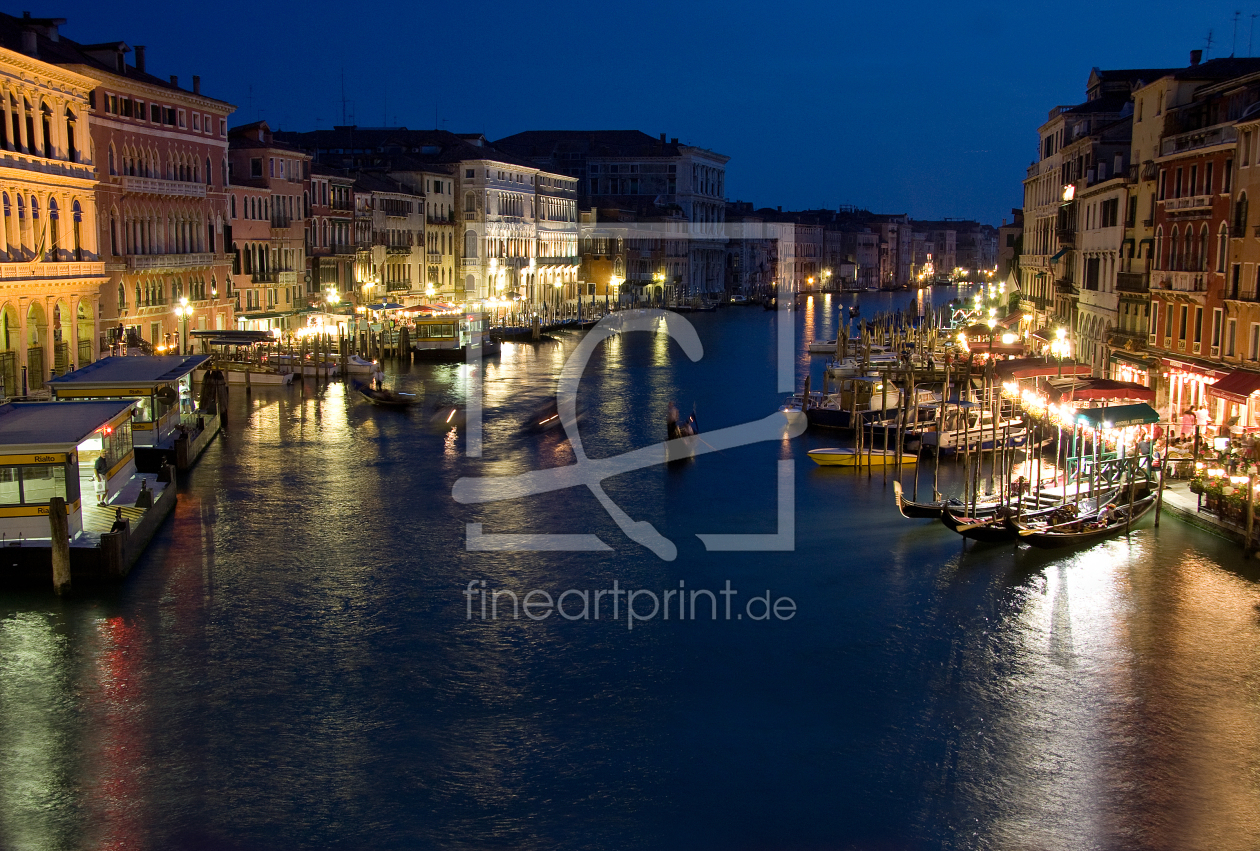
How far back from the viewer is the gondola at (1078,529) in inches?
666

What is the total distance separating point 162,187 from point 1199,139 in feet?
89.5

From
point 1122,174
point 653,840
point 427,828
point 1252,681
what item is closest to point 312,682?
point 427,828

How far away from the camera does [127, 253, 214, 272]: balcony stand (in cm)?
3341

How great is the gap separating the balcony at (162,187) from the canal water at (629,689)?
16.6 m

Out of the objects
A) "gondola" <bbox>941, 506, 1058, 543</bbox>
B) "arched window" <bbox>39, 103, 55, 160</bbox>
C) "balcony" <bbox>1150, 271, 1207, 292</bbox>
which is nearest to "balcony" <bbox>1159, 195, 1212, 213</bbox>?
"balcony" <bbox>1150, 271, 1207, 292</bbox>

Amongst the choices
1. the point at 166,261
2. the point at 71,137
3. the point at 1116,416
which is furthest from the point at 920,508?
the point at 166,261

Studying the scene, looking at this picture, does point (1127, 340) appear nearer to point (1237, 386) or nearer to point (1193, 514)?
point (1237, 386)

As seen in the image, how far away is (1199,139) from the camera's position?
2411 cm

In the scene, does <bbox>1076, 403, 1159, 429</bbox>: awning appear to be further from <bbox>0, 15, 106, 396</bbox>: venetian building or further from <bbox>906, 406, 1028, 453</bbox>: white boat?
<bbox>0, 15, 106, 396</bbox>: venetian building

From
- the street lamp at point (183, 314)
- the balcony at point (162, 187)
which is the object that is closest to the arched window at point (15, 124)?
the balcony at point (162, 187)

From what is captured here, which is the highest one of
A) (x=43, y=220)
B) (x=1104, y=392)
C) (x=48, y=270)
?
(x=43, y=220)

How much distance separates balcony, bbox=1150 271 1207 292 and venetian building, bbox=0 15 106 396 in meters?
23.7

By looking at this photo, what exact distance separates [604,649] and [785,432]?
15.7 m

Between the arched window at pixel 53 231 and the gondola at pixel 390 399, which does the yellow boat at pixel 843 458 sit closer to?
the gondola at pixel 390 399
